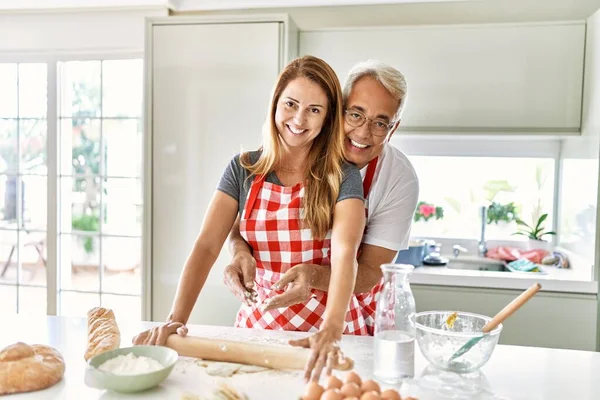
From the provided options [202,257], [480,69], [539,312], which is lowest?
[539,312]

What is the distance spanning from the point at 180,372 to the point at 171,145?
4.94 feet

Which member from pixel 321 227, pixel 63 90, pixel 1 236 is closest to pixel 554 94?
pixel 321 227

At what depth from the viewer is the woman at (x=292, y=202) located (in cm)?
130

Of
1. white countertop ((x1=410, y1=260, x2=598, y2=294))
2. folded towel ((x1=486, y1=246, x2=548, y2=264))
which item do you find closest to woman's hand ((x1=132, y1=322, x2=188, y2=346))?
white countertop ((x1=410, y1=260, x2=598, y2=294))

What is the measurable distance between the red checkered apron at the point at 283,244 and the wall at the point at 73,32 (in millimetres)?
1878

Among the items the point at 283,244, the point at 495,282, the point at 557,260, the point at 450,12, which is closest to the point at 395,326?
the point at 283,244

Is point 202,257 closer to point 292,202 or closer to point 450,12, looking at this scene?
point 292,202

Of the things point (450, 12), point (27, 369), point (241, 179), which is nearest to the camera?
point (27, 369)

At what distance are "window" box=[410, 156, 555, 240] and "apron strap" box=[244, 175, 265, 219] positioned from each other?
182 centimetres

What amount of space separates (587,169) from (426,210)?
877mm

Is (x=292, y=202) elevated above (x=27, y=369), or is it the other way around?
(x=292, y=202)

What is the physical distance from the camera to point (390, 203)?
4.79ft

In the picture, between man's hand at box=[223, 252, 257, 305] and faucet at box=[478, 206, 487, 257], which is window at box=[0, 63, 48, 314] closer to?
man's hand at box=[223, 252, 257, 305]

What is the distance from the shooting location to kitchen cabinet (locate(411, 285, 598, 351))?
Result: 2.23 meters
